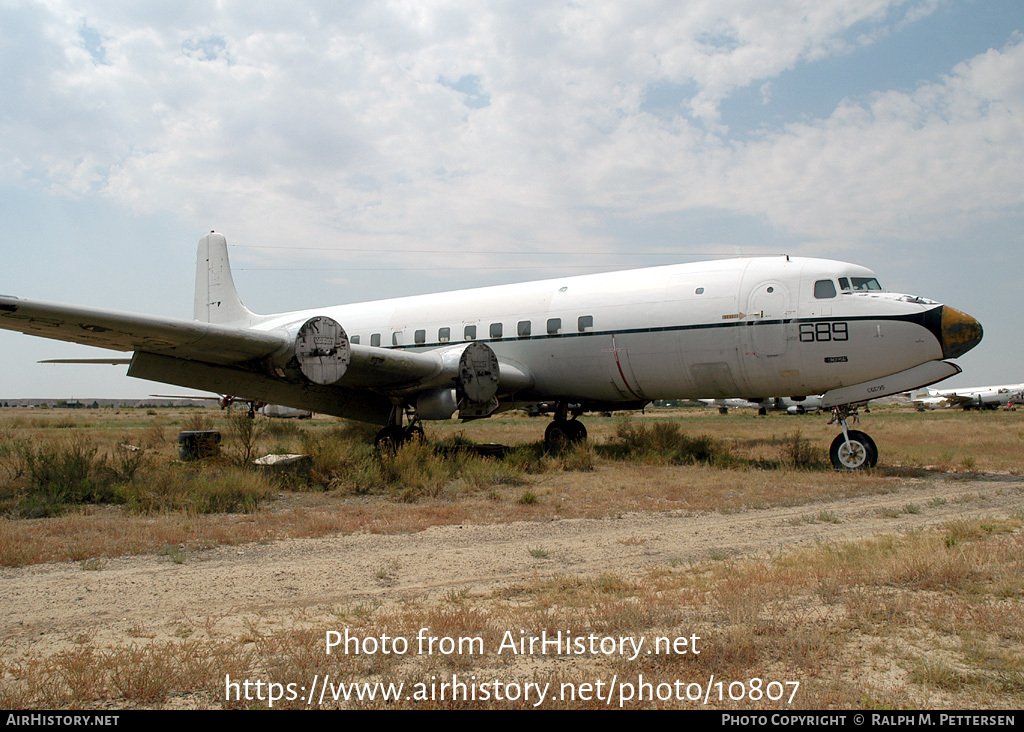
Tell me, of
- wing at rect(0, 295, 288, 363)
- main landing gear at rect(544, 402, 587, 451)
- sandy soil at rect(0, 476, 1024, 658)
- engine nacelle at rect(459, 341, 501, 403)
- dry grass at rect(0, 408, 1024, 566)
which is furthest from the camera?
main landing gear at rect(544, 402, 587, 451)

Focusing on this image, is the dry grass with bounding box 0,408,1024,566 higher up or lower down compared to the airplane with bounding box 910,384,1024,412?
lower down

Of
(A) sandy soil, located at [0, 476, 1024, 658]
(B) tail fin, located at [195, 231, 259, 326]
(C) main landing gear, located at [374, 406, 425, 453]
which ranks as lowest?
(A) sandy soil, located at [0, 476, 1024, 658]

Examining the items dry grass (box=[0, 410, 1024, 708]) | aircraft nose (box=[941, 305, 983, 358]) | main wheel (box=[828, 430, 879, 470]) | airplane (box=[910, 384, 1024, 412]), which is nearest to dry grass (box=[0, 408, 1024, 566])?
dry grass (box=[0, 410, 1024, 708])

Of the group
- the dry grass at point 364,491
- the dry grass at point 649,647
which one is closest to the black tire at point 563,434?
the dry grass at point 364,491

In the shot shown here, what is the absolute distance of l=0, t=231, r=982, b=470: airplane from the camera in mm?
11180

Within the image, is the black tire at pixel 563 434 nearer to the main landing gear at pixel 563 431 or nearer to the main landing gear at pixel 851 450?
the main landing gear at pixel 563 431

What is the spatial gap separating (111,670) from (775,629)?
141 inches

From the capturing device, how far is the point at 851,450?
1236 cm

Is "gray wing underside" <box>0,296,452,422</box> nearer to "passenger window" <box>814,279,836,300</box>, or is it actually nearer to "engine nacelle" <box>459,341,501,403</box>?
"engine nacelle" <box>459,341,501,403</box>

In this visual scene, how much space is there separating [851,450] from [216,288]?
17955 mm

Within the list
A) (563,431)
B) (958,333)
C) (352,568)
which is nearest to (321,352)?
(352,568)

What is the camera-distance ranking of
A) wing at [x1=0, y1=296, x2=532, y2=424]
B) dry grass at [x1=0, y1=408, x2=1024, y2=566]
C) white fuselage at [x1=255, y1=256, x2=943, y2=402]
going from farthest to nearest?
1. white fuselage at [x1=255, y1=256, x2=943, y2=402]
2. wing at [x1=0, y1=296, x2=532, y2=424]
3. dry grass at [x1=0, y1=408, x2=1024, y2=566]
